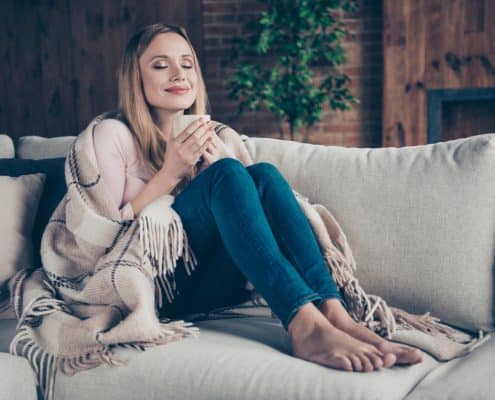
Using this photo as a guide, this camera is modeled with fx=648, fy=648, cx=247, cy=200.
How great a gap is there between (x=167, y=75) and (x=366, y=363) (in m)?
1.07

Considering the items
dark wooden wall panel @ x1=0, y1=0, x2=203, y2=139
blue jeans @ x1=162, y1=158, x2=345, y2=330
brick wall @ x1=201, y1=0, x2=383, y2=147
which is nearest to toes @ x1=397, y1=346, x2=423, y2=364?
blue jeans @ x1=162, y1=158, x2=345, y2=330

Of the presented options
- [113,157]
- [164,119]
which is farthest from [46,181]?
[164,119]

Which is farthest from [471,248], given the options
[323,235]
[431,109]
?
[431,109]

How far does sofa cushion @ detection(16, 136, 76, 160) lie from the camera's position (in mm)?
2158

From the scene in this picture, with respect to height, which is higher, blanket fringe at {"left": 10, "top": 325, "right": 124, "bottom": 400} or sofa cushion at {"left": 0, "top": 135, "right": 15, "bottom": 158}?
sofa cushion at {"left": 0, "top": 135, "right": 15, "bottom": 158}

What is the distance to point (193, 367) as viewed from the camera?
133 cm

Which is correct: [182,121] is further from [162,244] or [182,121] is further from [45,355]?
[45,355]

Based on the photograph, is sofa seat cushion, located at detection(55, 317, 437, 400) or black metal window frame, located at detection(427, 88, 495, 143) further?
black metal window frame, located at detection(427, 88, 495, 143)

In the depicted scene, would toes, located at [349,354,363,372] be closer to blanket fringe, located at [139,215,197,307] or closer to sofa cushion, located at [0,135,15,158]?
blanket fringe, located at [139,215,197,307]

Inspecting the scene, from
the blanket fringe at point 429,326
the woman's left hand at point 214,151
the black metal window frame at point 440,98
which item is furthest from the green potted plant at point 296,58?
the blanket fringe at point 429,326

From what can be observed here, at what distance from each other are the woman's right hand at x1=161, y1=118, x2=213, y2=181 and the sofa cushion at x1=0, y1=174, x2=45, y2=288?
0.44 metres

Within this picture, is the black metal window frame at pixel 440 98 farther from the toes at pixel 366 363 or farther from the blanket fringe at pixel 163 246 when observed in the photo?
the toes at pixel 366 363

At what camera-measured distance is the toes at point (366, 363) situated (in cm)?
126

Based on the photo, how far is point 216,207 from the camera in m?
1.51
